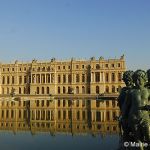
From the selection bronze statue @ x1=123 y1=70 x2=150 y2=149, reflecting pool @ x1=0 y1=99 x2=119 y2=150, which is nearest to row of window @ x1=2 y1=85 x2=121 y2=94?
reflecting pool @ x1=0 y1=99 x2=119 y2=150

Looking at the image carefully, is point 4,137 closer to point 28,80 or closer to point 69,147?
point 69,147

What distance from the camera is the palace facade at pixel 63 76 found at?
264 feet

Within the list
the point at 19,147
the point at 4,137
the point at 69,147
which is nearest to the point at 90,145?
the point at 69,147

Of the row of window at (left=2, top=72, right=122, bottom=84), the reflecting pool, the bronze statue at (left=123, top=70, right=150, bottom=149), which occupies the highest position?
the row of window at (left=2, top=72, right=122, bottom=84)

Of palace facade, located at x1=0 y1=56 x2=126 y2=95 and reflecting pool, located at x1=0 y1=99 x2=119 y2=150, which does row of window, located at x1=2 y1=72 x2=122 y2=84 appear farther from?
reflecting pool, located at x1=0 y1=99 x2=119 y2=150

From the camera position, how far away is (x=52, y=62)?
8450cm

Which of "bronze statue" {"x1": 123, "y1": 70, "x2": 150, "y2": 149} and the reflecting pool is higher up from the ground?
"bronze statue" {"x1": 123, "y1": 70, "x2": 150, "y2": 149}

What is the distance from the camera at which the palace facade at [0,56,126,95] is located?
80.5m

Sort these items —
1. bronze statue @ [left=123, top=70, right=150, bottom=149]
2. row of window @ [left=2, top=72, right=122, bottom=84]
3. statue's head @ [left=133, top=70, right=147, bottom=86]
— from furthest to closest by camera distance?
row of window @ [left=2, top=72, right=122, bottom=84] → statue's head @ [left=133, top=70, right=147, bottom=86] → bronze statue @ [left=123, top=70, right=150, bottom=149]

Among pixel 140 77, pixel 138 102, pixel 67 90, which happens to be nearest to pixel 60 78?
pixel 67 90

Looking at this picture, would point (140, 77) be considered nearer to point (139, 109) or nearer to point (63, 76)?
point (139, 109)

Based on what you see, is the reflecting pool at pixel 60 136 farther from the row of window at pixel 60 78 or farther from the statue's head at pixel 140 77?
the row of window at pixel 60 78

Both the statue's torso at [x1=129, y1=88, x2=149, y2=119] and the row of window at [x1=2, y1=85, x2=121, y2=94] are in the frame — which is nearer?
the statue's torso at [x1=129, y1=88, x2=149, y2=119]

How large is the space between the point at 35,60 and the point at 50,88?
789cm
